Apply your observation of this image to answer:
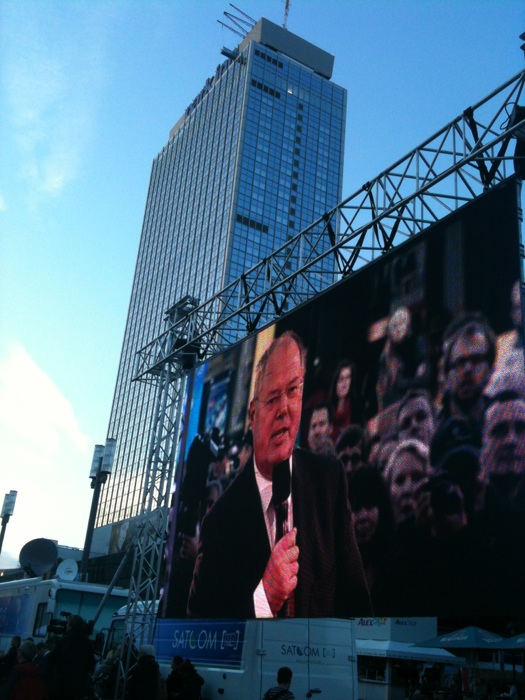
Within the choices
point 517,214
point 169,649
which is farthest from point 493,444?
point 169,649

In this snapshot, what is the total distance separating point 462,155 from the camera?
12461mm

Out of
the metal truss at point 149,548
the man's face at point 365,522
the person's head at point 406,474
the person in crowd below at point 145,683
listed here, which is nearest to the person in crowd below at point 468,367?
the person's head at point 406,474

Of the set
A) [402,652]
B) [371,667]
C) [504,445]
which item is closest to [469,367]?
[504,445]

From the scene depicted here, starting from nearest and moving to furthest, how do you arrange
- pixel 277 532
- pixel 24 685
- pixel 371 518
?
1. pixel 24 685
2. pixel 371 518
3. pixel 277 532

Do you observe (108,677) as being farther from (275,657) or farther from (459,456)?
(459,456)

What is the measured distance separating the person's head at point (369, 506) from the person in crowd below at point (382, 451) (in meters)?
0.09

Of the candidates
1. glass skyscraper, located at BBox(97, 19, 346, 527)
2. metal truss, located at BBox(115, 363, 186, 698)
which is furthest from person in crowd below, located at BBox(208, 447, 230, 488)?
glass skyscraper, located at BBox(97, 19, 346, 527)

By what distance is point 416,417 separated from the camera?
10.6 metres

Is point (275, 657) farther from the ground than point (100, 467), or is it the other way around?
point (100, 467)

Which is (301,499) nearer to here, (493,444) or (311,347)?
(311,347)

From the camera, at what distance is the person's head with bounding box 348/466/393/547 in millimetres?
10633

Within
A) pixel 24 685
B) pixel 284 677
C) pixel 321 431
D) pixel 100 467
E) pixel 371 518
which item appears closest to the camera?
pixel 284 677

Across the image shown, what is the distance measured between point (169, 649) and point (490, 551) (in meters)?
8.48

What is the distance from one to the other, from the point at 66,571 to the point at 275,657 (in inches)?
307
